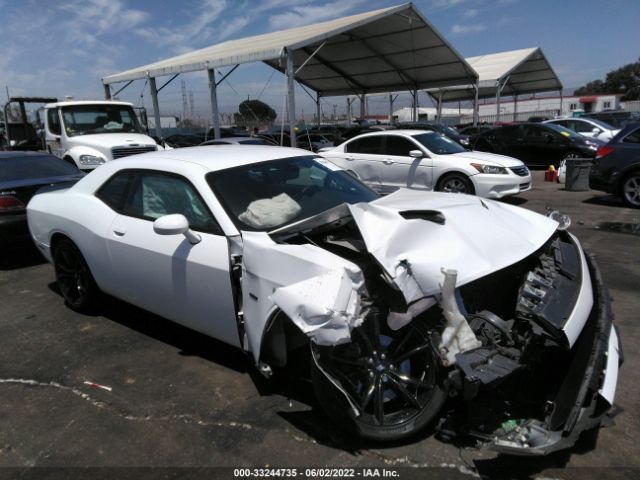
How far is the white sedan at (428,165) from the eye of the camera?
29.3 feet

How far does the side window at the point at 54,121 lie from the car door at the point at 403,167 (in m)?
7.76

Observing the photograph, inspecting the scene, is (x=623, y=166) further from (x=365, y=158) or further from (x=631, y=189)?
(x=365, y=158)

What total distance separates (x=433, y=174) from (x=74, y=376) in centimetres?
741

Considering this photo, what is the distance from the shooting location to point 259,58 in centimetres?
1299

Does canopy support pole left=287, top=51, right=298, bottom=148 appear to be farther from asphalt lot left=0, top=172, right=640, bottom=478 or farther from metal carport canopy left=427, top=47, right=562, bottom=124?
metal carport canopy left=427, top=47, right=562, bottom=124

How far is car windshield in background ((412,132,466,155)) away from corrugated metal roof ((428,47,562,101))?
15979 millimetres

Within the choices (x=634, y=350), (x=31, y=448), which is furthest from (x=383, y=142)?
(x=31, y=448)

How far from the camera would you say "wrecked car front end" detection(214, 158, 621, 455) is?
2.21 m

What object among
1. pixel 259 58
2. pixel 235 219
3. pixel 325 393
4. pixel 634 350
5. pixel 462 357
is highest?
pixel 259 58

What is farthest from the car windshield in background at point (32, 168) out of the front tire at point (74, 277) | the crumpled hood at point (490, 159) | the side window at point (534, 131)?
the side window at point (534, 131)

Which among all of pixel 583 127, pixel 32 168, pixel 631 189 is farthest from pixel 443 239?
pixel 583 127

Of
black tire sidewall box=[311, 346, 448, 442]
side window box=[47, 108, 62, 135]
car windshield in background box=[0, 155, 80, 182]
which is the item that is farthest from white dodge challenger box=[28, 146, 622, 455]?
side window box=[47, 108, 62, 135]

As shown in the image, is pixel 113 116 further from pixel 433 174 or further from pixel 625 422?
pixel 625 422

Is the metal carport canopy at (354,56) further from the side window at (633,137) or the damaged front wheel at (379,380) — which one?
the damaged front wheel at (379,380)
